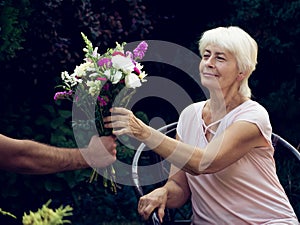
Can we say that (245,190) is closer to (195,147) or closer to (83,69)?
(195,147)

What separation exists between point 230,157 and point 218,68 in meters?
0.49

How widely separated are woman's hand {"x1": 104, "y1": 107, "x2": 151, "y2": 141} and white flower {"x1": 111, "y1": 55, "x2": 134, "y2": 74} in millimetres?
198

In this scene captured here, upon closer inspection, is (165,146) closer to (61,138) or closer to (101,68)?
(101,68)

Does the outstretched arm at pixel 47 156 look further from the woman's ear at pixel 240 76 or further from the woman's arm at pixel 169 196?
the woman's ear at pixel 240 76

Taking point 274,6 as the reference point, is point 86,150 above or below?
below

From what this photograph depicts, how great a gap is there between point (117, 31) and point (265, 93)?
5.97 ft

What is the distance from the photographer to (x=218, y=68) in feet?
12.7

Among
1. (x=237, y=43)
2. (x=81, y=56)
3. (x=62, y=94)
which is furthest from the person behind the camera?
(x=81, y=56)

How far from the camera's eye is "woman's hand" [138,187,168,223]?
3635 millimetres

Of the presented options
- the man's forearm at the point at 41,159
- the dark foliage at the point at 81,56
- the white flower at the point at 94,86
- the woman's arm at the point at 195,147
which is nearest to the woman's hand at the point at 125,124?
the woman's arm at the point at 195,147

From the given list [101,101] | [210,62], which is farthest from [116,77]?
[210,62]

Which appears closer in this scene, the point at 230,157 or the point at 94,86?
the point at 94,86

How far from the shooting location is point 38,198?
20.6 feet

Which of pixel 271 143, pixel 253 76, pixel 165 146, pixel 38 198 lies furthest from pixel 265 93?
pixel 165 146
